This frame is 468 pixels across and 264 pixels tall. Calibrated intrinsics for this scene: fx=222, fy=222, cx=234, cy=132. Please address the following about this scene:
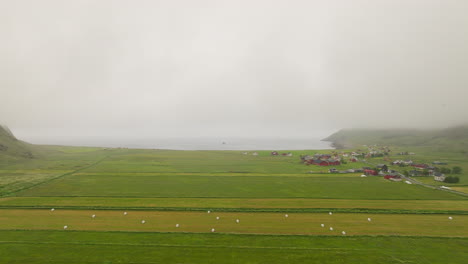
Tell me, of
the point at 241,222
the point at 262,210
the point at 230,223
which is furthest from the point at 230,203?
the point at 230,223

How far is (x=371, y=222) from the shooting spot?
3334 centimetres

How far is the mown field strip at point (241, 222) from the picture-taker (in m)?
30.7

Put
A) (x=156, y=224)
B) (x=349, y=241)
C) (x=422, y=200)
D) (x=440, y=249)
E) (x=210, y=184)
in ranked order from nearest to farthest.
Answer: (x=440, y=249) → (x=349, y=241) → (x=156, y=224) → (x=422, y=200) → (x=210, y=184)

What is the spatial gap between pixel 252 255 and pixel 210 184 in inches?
1329

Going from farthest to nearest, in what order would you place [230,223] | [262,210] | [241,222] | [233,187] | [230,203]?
[233,187], [230,203], [262,210], [241,222], [230,223]

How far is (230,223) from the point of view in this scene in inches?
1299

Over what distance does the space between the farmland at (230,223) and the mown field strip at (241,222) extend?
0.15 m

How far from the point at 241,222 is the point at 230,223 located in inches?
67.1

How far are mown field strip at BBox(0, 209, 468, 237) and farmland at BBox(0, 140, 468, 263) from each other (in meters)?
0.15

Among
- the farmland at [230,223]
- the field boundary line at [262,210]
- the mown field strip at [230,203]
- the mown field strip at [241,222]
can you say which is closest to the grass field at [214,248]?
the farmland at [230,223]

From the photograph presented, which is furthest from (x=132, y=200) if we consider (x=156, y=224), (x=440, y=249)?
(x=440, y=249)

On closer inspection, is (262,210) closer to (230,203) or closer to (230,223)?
(230,203)

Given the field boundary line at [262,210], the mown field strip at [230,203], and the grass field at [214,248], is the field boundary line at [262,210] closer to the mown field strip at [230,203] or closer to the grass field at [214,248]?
the mown field strip at [230,203]

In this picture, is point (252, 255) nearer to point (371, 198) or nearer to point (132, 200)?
point (132, 200)
